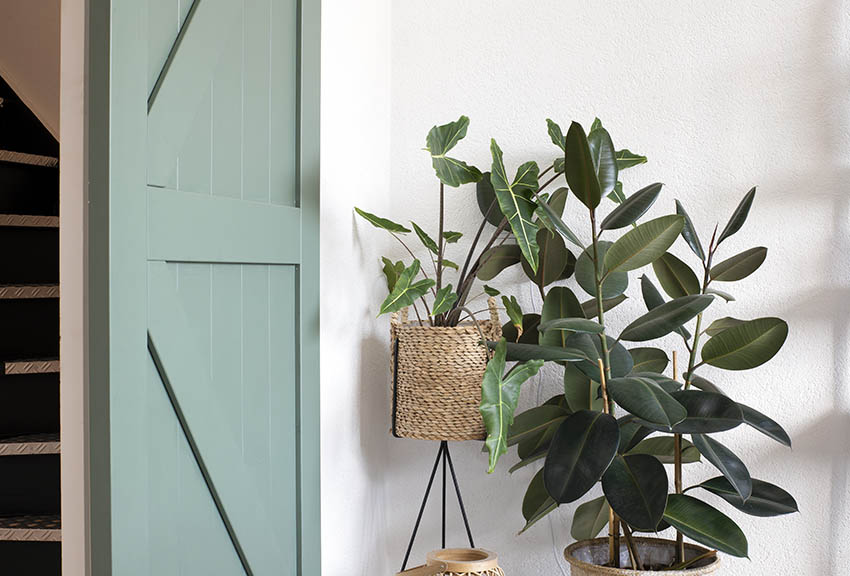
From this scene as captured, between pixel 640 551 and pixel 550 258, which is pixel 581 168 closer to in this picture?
pixel 550 258

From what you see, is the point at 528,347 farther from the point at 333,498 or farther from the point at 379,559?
the point at 379,559

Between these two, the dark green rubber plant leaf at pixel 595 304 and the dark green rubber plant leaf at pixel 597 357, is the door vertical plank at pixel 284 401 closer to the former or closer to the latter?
the dark green rubber plant leaf at pixel 597 357

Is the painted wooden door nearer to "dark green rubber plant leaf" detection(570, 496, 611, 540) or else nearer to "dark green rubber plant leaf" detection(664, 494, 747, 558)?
"dark green rubber plant leaf" detection(570, 496, 611, 540)

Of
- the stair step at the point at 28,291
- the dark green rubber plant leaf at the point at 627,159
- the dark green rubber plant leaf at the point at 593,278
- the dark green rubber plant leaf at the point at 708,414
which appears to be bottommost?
the dark green rubber plant leaf at the point at 708,414

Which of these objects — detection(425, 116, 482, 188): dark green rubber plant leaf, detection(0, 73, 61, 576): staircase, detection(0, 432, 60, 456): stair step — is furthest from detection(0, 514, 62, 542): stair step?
detection(425, 116, 482, 188): dark green rubber plant leaf

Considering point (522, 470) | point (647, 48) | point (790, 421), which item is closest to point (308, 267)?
point (522, 470)

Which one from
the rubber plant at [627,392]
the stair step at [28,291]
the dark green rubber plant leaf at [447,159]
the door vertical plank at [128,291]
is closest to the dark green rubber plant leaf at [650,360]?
the rubber plant at [627,392]

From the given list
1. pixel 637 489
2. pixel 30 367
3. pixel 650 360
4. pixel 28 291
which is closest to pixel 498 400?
Answer: pixel 637 489

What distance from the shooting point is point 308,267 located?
82.4 inches

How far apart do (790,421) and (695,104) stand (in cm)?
97

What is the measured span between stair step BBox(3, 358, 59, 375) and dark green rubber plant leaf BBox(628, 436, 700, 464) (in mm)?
1688

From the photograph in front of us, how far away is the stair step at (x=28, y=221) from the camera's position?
261 cm

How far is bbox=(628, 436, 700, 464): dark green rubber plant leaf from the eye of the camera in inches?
84.4

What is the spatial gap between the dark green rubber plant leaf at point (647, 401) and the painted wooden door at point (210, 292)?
0.81 meters
